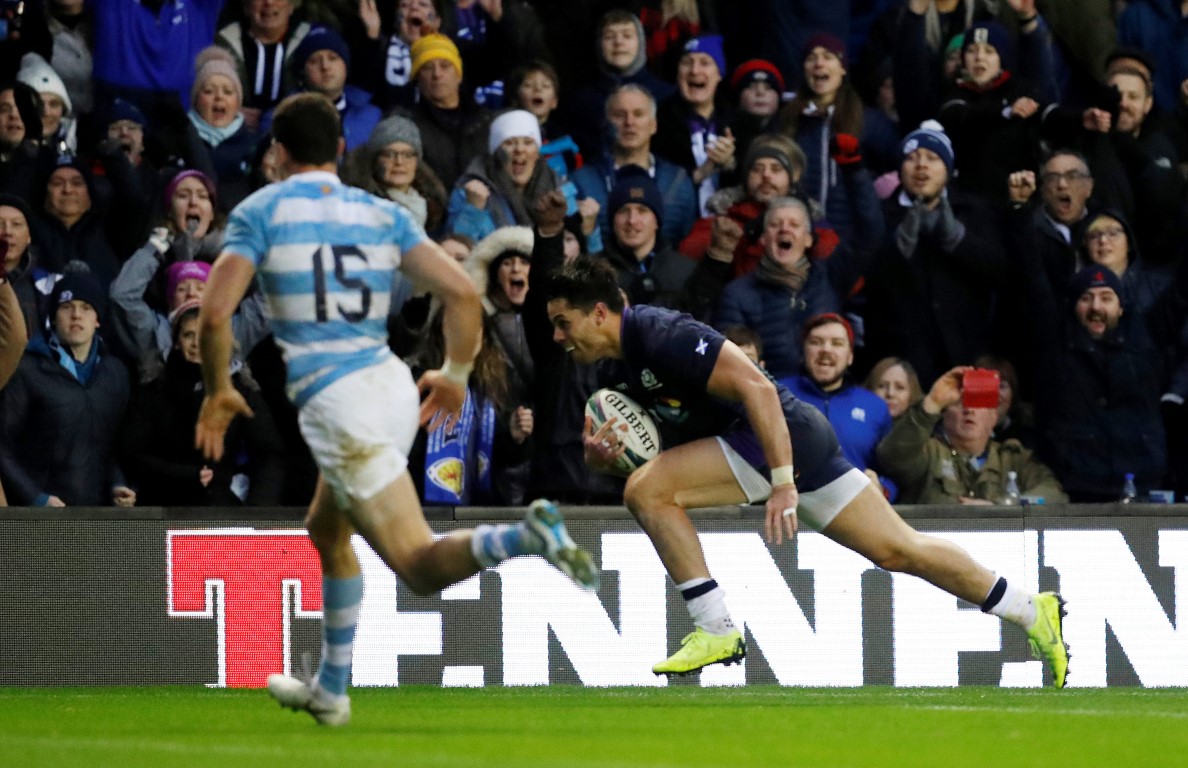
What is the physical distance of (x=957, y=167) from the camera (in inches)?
538

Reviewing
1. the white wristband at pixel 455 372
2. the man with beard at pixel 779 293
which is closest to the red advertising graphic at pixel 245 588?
the man with beard at pixel 779 293

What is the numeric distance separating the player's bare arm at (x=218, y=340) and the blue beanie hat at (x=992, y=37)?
7.86 meters

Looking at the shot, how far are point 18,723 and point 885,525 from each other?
12.2 ft

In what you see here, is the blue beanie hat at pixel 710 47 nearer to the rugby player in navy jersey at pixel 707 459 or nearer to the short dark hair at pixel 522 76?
the short dark hair at pixel 522 76

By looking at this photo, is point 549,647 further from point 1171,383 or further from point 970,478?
point 1171,383

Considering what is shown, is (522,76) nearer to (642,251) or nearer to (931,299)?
(642,251)

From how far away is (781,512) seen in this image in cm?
852

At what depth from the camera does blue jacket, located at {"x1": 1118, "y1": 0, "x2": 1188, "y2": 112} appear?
1449 cm

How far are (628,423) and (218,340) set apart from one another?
123 inches

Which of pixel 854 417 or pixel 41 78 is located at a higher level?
pixel 41 78

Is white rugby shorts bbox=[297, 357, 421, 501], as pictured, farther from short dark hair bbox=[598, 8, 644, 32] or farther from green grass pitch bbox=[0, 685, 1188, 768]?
short dark hair bbox=[598, 8, 644, 32]

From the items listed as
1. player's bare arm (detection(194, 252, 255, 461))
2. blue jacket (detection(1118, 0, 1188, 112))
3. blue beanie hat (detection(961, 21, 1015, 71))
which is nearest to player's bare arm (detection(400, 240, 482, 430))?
player's bare arm (detection(194, 252, 255, 461))

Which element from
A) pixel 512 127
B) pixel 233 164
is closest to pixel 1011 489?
pixel 512 127

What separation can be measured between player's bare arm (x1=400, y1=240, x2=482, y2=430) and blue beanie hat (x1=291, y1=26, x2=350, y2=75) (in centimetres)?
624
